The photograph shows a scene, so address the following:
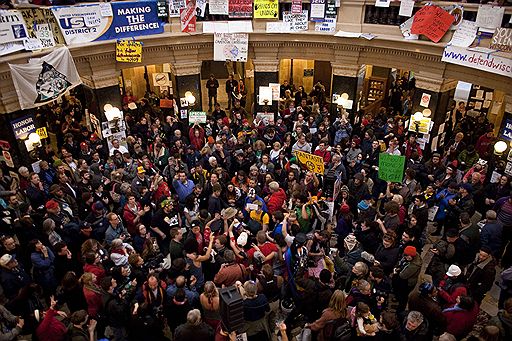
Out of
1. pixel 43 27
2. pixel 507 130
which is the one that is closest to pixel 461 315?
pixel 507 130

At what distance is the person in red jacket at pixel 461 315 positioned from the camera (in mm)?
5500

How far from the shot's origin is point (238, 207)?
8.49 metres

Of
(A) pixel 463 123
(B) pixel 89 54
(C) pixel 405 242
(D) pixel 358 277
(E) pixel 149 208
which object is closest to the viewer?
(D) pixel 358 277

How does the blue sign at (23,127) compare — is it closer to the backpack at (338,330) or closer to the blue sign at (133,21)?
the blue sign at (133,21)

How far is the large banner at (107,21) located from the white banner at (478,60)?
859 centimetres

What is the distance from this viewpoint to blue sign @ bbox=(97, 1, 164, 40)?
1222 cm

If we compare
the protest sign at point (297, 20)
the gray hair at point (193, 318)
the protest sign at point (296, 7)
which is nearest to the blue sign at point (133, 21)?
the protest sign at point (297, 20)

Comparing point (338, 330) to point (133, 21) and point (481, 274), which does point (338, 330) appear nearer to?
point (481, 274)

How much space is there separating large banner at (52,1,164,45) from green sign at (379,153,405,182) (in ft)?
27.7

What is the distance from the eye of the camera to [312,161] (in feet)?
29.6

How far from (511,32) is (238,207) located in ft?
25.2

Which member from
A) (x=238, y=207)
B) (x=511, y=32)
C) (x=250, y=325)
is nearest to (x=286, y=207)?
(x=238, y=207)

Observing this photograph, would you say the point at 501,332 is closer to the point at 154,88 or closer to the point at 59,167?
the point at 59,167

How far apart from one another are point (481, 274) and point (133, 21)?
1134cm
